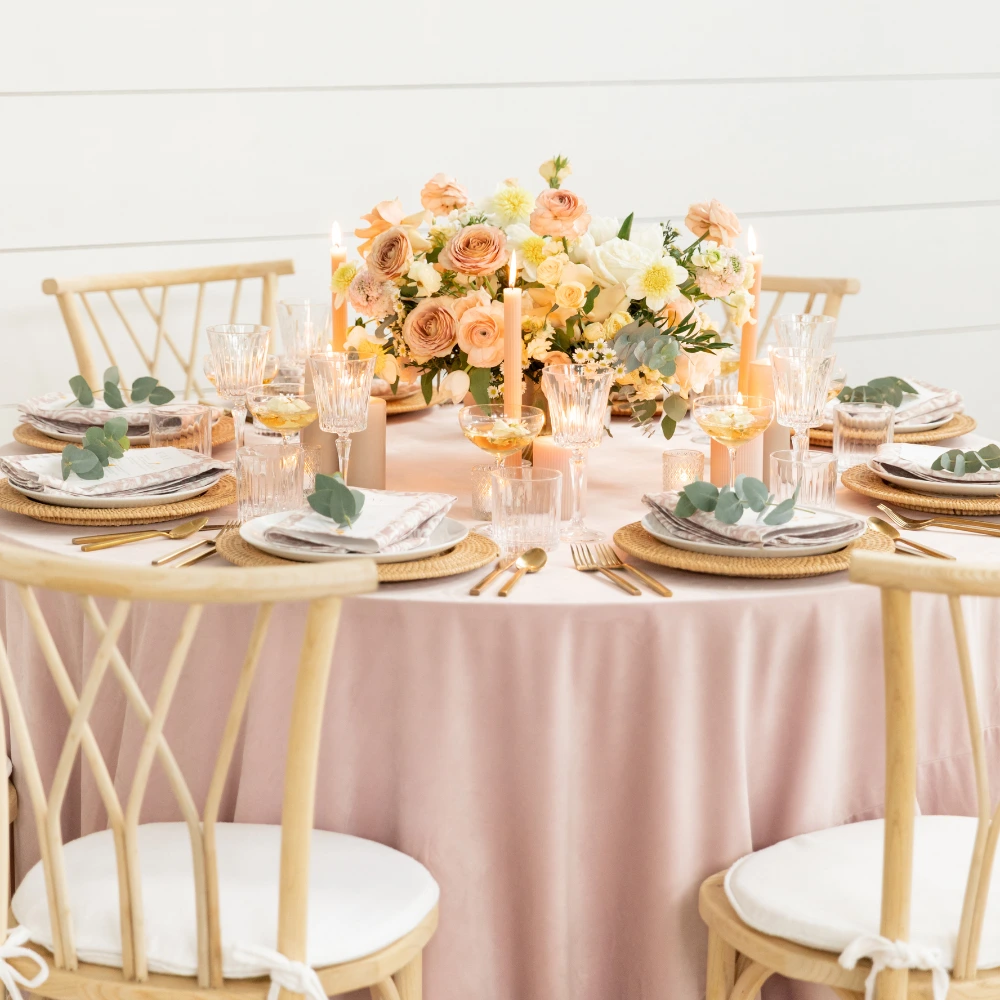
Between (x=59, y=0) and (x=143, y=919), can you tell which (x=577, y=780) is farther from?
(x=59, y=0)

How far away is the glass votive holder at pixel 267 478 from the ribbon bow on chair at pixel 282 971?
69 centimetres

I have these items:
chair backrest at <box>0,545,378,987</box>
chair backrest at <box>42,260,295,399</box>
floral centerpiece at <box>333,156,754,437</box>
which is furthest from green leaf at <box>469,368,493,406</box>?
chair backrest at <box>42,260,295,399</box>

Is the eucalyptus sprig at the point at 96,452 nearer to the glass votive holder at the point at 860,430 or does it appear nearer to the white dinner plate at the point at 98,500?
the white dinner plate at the point at 98,500

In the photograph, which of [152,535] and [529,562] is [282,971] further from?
[152,535]

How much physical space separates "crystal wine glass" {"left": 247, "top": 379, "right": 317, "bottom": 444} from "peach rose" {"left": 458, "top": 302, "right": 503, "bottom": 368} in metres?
0.25

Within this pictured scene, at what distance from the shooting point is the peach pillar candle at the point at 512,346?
1843mm

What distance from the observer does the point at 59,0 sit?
327 centimetres

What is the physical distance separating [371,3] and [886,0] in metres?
1.65

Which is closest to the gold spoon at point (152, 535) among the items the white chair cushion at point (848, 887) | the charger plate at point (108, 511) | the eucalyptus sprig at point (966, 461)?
the charger plate at point (108, 511)

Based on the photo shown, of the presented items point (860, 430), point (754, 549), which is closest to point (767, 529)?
point (754, 549)

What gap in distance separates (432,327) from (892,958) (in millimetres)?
1076

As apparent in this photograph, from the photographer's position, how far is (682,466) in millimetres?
2074

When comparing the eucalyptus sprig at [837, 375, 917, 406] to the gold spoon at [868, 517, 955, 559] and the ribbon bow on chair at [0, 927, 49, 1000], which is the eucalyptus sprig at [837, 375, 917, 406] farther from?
the ribbon bow on chair at [0, 927, 49, 1000]

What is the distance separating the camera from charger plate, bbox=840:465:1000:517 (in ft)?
6.19
